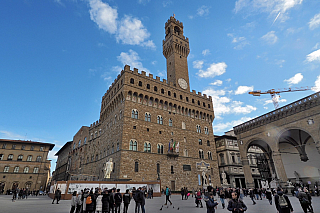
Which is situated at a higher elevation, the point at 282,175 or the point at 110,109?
the point at 110,109

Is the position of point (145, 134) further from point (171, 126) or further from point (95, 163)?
point (95, 163)

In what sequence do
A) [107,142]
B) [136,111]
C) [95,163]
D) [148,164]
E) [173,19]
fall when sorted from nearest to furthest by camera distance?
[148,164], [136,111], [107,142], [95,163], [173,19]

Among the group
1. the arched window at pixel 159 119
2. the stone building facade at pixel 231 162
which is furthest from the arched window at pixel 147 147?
the stone building facade at pixel 231 162

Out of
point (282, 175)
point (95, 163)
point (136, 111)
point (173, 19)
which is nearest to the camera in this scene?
point (282, 175)

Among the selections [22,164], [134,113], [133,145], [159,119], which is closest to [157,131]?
[159,119]

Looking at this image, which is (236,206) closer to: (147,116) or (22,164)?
(147,116)

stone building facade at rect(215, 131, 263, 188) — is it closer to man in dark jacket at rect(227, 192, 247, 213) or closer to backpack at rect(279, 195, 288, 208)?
backpack at rect(279, 195, 288, 208)

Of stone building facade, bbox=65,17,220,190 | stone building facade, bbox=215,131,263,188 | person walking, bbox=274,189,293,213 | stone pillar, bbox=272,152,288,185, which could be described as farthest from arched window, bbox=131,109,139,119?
person walking, bbox=274,189,293,213

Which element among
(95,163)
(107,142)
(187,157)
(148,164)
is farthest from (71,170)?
(187,157)

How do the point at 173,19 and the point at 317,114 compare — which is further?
the point at 173,19

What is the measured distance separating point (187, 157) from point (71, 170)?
28.2m

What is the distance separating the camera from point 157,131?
29703 mm

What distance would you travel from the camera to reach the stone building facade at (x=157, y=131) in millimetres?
26625

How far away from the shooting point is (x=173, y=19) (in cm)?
4159
